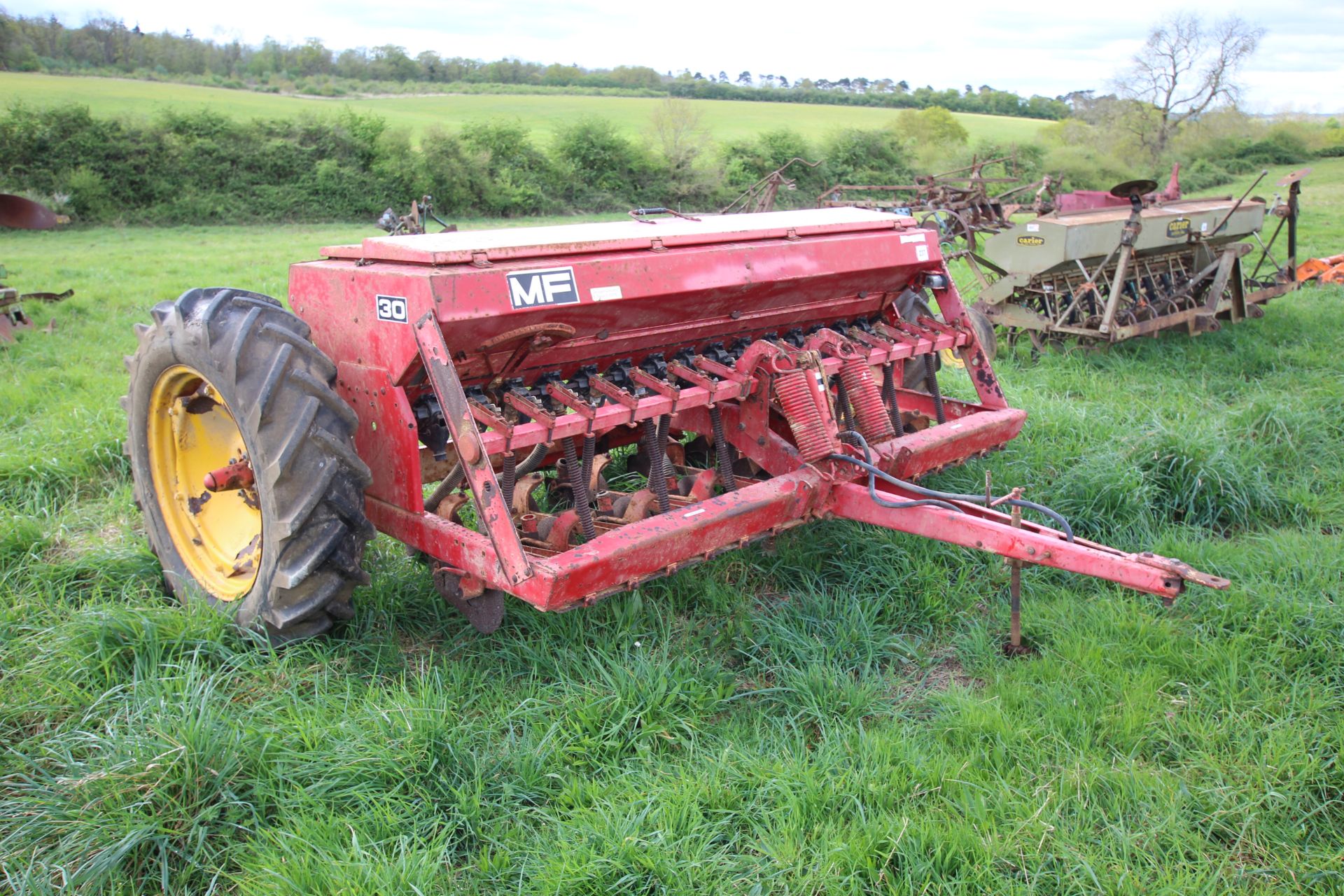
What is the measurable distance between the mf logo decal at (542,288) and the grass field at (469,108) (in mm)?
27326

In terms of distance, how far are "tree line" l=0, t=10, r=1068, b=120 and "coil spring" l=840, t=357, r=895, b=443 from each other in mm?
43498

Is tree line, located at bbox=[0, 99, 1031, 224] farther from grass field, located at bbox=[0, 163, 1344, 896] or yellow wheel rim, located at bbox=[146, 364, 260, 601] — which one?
yellow wheel rim, located at bbox=[146, 364, 260, 601]

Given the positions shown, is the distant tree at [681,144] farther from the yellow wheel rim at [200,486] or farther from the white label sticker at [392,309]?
the white label sticker at [392,309]

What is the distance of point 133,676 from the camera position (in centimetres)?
304

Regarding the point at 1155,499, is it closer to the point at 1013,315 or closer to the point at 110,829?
the point at 1013,315

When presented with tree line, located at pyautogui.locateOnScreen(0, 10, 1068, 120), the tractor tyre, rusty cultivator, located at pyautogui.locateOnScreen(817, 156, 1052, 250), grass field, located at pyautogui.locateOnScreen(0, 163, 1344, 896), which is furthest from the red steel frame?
tree line, located at pyautogui.locateOnScreen(0, 10, 1068, 120)

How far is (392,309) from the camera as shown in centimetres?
307

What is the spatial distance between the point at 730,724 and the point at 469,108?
42.1 meters

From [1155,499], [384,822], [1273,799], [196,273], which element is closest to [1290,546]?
[1155,499]

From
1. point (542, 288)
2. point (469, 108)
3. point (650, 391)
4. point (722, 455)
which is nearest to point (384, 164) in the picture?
point (469, 108)

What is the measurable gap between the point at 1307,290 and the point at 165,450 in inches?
422

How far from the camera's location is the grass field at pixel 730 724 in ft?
7.68

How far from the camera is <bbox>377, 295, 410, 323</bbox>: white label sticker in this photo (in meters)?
3.02

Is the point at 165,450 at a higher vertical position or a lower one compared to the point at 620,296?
lower
